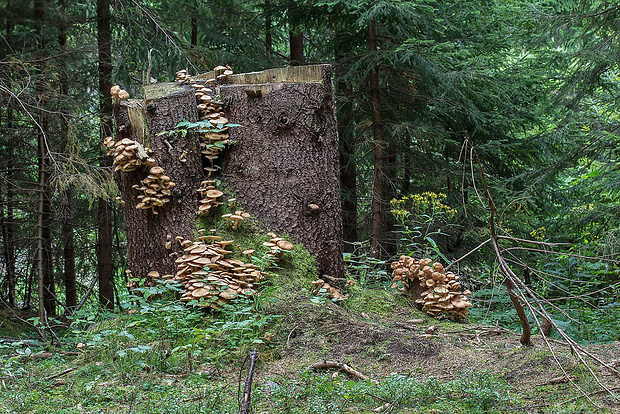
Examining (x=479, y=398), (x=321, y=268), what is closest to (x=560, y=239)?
(x=321, y=268)

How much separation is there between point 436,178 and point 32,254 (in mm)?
7698

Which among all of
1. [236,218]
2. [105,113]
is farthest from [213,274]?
[105,113]

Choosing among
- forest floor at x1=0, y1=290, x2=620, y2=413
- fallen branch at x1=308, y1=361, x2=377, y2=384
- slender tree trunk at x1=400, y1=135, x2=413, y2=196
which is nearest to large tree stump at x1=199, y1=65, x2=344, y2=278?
forest floor at x1=0, y1=290, x2=620, y2=413

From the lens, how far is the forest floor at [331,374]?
302cm

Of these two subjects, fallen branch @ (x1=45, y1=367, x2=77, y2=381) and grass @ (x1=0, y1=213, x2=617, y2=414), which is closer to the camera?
grass @ (x1=0, y1=213, x2=617, y2=414)

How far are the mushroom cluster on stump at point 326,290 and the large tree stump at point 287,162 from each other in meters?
0.29

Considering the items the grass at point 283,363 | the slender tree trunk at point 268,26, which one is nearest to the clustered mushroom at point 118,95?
the grass at point 283,363

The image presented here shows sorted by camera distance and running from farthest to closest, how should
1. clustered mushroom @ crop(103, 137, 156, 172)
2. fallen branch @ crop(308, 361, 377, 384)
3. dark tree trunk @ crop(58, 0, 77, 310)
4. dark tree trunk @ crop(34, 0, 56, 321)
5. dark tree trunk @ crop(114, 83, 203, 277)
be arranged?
dark tree trunk @ crop(58, 0, 77, 310) < dark tree trunk @ crop(34, 0, 56, 321) < dark tree trunk @ crop(114, 83, 203, 277) < clustered mushroom @ crop(103, 137, 156, 172) < fallen branch @ crop(308, 361, 377, 384)

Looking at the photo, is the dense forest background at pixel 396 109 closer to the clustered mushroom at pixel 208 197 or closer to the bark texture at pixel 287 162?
the bark texture at pixel 287 162

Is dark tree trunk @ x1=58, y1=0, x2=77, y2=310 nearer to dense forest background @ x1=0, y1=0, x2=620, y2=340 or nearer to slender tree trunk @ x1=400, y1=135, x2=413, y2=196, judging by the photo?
dense forest background @ x1=0, y1=0, x2=620, y2=340

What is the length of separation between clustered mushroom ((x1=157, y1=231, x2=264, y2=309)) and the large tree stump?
0.62 m

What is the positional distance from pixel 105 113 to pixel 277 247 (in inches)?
248

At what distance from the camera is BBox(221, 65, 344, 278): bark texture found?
207 inches

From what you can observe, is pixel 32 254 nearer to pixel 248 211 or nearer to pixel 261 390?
pixel 248 211
